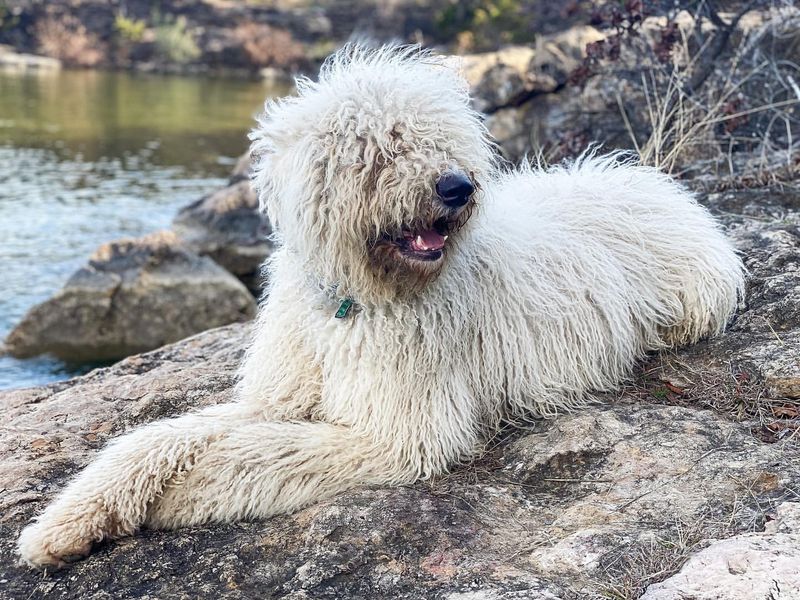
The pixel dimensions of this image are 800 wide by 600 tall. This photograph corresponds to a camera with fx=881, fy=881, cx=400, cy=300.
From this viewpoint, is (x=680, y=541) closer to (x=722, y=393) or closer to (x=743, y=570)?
(x=743, y=570)

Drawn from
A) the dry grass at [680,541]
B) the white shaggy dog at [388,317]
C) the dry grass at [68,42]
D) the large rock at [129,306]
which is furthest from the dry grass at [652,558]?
the dry grass at [68,42]

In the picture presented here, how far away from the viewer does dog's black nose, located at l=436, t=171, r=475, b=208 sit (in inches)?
142

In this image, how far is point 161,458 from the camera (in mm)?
3750

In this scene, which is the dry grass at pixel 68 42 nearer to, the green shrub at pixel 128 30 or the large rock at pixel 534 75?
the green shrub at pixel 128 30

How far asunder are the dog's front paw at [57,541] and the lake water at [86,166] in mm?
Answer: 5319

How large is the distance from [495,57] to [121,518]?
449 inches

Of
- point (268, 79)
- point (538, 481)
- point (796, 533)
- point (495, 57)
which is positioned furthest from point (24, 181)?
point (268, 79)

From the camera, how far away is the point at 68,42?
37.3 m

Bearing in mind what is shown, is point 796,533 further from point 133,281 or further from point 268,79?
point 268,79

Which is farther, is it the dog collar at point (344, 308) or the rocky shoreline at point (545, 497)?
the dog collar at point (344, 308)

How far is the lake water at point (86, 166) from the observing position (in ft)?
38.0

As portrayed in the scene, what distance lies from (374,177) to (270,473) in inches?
52.3

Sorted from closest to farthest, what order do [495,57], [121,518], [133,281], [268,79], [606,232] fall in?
1. [121,518]
2. [606,232]
3. [133,281]
4. [495,57]
5. [268,79]

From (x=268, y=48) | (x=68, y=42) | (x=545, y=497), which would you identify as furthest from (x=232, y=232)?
(x=68, y=42)
